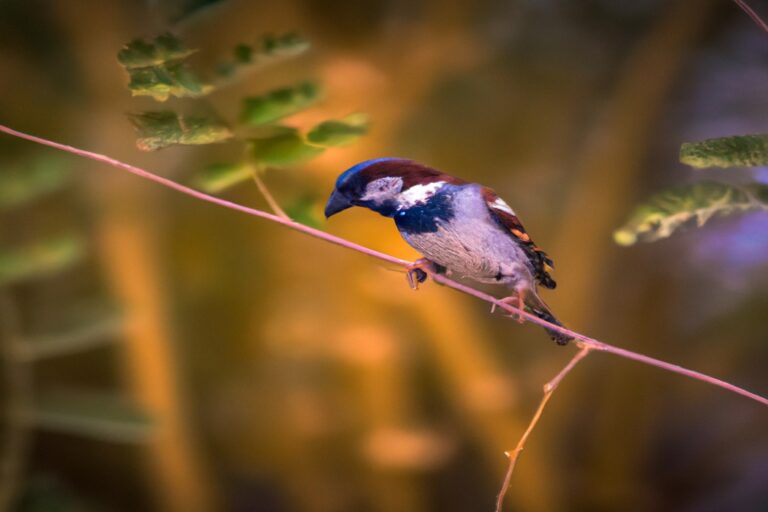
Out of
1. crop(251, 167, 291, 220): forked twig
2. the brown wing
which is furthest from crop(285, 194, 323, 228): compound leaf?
the brown wing

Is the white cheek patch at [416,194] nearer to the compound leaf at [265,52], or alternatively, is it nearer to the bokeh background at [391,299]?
the compound leaf at [265,52]

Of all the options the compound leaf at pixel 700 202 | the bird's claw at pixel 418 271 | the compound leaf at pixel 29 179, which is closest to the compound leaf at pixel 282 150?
the bird's claw at pixel 418 271

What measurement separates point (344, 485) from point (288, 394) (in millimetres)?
138

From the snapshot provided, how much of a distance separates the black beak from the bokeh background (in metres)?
0.30

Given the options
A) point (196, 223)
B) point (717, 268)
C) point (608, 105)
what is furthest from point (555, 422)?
point (196, 223)

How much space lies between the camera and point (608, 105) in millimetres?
820

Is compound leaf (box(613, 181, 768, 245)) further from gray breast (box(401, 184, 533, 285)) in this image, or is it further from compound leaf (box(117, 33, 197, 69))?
compound leaf (box(117, 33, 197, 69))

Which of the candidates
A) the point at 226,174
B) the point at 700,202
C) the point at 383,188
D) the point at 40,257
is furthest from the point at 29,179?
the point at 700,202

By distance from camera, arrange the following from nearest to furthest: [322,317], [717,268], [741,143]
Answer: [741,143], [717,268], [322,317]

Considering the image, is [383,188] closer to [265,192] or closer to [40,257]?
[265,192]

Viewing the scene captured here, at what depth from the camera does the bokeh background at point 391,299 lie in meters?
0.77

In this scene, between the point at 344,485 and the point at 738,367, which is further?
the point at 344,485

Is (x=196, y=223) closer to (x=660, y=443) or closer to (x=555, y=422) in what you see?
(x=555, y=422)

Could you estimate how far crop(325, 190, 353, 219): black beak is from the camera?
1.31ft
